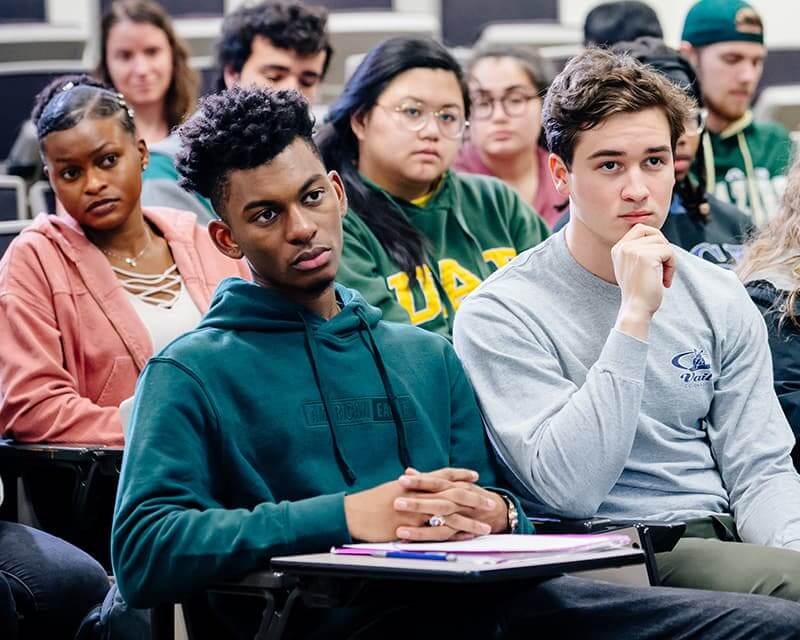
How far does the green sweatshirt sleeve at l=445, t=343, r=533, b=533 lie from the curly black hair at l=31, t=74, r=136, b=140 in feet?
3.49

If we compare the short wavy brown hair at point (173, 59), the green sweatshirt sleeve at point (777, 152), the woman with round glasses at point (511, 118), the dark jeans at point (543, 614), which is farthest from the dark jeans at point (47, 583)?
the green sweatshirt sleeve at point (777, 152)

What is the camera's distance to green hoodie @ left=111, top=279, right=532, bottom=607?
68.7 inches

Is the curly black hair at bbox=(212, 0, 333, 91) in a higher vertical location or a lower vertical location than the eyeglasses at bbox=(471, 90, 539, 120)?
higher

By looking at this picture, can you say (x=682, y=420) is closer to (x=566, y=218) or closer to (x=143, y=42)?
(x=566, y=218)

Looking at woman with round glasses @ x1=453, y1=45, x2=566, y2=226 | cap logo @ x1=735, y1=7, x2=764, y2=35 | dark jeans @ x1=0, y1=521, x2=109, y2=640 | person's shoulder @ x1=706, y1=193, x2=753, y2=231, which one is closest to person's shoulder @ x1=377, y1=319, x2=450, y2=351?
dark jeans @ x1=0, y1=521, x2=109, y2=640

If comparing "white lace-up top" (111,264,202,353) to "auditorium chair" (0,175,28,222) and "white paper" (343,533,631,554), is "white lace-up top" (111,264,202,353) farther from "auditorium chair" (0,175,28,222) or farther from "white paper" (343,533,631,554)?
"white paper" (343,533,631,554)

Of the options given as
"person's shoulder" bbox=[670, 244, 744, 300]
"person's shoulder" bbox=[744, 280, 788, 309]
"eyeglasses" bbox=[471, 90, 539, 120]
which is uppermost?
"eyeglasses" bbox=[471, 90, 539, 120]

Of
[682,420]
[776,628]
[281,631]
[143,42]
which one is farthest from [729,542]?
[143,42]

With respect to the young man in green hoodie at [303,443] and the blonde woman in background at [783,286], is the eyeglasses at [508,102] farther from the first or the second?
the young man in green hoodie at [303,443]

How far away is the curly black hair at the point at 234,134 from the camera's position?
6.46 ft

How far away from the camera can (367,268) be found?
291cm

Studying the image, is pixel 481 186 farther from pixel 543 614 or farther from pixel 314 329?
pixel 543 614

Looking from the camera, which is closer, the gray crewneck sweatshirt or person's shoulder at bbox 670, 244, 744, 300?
the gray crewneck sweatshirt

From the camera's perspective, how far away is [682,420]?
2189mm
